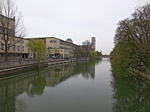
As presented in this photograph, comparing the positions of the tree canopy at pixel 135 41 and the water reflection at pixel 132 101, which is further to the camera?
the tree canopy at pixel 135 41

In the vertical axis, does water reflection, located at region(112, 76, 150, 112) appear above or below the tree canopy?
below

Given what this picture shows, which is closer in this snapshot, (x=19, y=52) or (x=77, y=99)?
(x=77, y=99)

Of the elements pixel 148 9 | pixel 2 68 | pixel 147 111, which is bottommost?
pixel 147 111

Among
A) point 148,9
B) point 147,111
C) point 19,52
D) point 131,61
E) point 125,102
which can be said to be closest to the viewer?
point 147,111

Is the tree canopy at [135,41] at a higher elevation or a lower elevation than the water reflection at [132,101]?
higher

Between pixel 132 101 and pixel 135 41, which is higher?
pixel 135 41

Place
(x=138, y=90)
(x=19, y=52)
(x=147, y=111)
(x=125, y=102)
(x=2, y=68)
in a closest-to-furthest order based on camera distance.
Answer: (x=147, y=111), (x=125, y=102), (x=138, y=90), (x=2, y=68), (x=19, y=52)

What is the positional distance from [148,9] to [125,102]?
12.6m

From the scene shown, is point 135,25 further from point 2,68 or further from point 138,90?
point 2,68

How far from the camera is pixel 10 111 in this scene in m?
7.34

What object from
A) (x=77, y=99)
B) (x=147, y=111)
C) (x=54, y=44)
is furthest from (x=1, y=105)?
(x=54, y=44)

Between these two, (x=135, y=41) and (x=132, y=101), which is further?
(x=135, y=41)

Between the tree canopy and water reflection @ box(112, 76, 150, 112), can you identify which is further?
the tree canopy

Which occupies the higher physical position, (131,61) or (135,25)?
(135,25)
